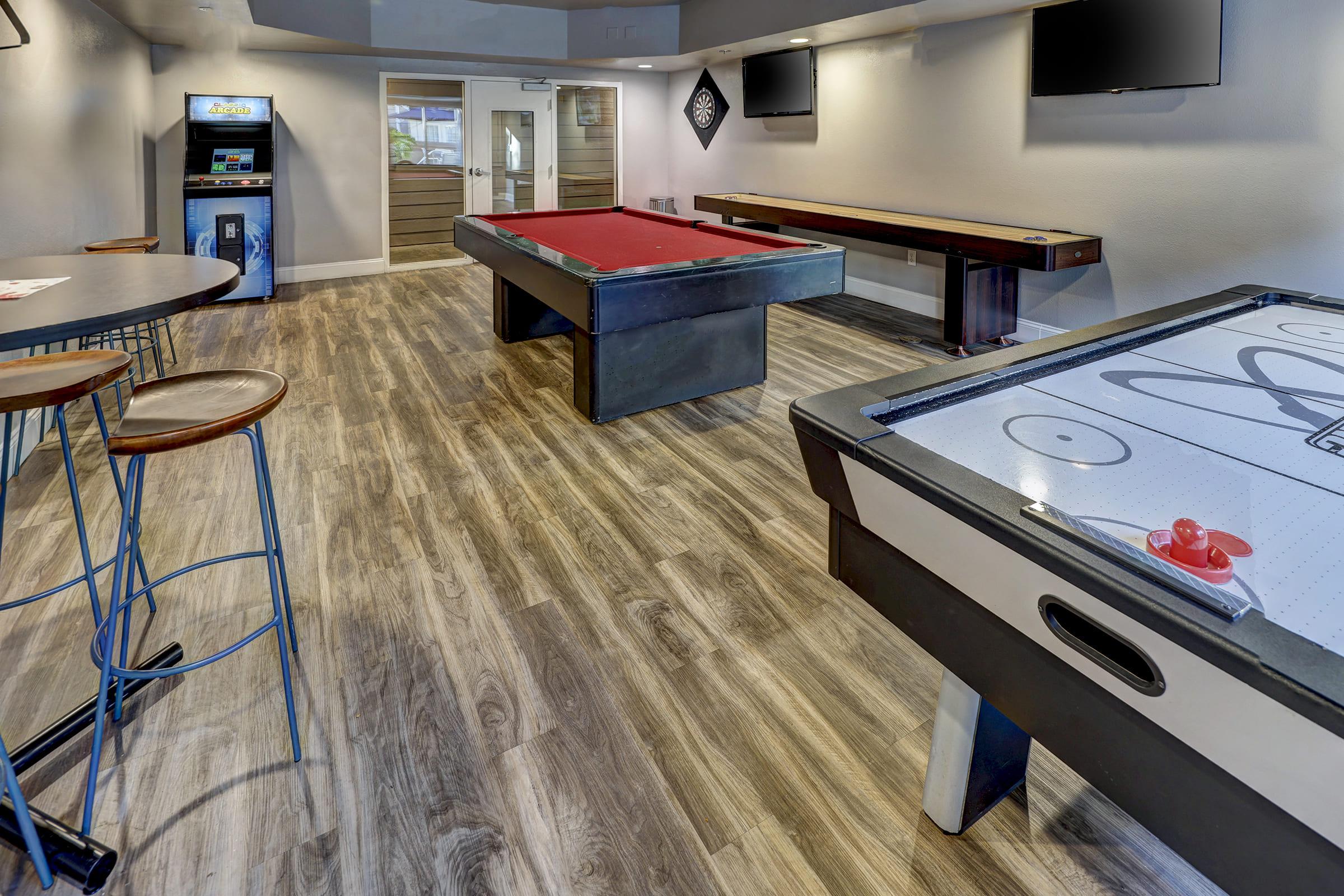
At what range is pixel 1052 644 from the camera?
3.01 ft

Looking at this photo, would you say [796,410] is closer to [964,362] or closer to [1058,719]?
[964,362]

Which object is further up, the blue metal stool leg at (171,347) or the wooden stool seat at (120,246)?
the wooden stool seat at (120,246)

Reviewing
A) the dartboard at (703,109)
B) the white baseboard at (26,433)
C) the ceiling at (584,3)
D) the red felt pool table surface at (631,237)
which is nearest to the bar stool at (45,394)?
the white baseboard at (26,433)

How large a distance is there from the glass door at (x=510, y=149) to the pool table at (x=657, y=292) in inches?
140

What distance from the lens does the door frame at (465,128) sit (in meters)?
6.90

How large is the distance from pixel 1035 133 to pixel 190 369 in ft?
17.0

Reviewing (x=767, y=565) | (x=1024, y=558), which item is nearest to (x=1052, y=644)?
(x=1024, y=558)

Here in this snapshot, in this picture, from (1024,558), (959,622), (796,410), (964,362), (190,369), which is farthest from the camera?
(190,369)

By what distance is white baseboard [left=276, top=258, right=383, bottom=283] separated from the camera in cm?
674

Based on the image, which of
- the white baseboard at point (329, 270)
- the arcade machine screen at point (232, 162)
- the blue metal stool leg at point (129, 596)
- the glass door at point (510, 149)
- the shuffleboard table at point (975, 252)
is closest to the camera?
the blue metal stool leg at point (129, 596)

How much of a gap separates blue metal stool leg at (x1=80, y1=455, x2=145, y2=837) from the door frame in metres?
5.77

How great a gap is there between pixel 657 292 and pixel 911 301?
3.22 meters

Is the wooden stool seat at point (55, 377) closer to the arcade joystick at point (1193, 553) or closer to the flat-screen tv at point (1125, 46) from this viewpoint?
the arcade joystick at point (1193, 553)

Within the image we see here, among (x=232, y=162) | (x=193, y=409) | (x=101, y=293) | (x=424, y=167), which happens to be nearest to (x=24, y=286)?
(x=101, y=293)
